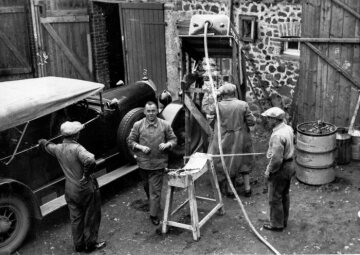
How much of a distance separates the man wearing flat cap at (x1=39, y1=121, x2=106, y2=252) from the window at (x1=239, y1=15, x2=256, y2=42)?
17.5 feet

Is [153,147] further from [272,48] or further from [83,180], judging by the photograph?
[272,48]

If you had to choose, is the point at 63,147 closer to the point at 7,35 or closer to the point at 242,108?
the point at 242,108

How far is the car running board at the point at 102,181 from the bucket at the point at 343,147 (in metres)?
3.64

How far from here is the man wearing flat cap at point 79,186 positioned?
6285mm

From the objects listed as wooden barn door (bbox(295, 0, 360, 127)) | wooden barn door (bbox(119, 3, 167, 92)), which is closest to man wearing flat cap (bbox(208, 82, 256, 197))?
wooden barn door (bbox(295, 0, 360, 127))

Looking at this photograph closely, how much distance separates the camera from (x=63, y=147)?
633 centimetres

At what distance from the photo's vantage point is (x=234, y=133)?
25.8 ft

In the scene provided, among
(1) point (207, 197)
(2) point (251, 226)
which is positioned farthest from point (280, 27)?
(2) point (251, 226)

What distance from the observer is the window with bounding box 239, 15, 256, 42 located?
34.3 feet

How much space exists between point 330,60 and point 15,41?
25.4 feet

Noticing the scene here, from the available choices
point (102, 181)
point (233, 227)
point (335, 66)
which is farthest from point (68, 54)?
point (233, 227)

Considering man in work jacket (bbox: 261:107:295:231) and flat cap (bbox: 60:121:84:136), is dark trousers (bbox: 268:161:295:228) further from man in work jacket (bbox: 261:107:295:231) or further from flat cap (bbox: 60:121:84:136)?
flat cap (bbox: 60:121:84:136)

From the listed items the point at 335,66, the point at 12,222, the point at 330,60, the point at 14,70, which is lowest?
the point at 12,222

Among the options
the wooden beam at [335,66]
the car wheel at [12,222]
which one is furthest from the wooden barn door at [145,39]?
the car wheel at [12,222]
